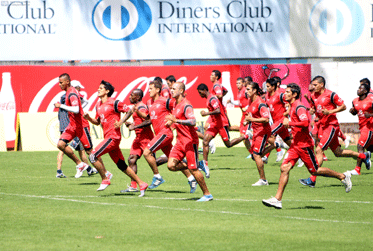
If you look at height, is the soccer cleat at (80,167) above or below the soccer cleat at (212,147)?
above

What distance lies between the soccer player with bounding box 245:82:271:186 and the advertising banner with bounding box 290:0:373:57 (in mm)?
13542

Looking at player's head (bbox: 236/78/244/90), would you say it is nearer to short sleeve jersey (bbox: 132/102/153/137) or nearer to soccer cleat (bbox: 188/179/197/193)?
short sleeve jersey (bbox: 132/102/153/137)

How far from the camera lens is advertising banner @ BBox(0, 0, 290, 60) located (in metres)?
27.2

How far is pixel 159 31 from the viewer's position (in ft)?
90.3

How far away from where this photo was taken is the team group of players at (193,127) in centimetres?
1146

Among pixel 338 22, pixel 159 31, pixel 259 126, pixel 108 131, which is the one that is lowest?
pixel 259 126

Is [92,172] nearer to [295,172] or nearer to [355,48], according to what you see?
[295,172]

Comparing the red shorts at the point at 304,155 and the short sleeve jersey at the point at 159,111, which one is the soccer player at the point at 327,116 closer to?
the red shorts at the point at 304,155

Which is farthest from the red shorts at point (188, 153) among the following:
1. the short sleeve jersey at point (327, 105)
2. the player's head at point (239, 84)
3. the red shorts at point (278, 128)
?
the player's head at point (239, 84)

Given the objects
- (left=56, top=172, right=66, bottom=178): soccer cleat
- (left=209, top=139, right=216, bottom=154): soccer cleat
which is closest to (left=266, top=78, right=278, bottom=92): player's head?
(left=56, top=172, right=66, bottom=178): soccer cleat

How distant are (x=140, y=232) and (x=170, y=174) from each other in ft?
25.8

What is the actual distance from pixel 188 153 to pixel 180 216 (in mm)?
1642

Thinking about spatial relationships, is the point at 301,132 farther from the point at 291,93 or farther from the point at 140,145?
the point at 140,145

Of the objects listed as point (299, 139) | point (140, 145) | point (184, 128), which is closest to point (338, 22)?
point (140, 145)
